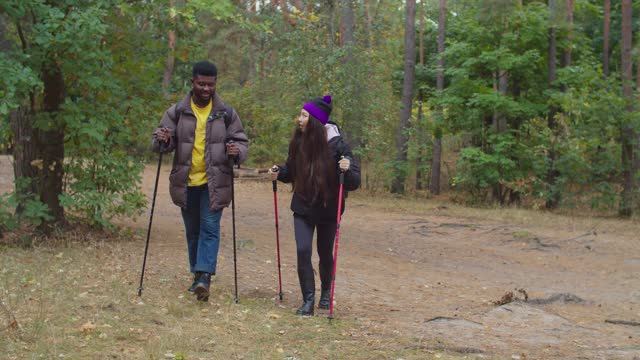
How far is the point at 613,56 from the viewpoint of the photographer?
88.8 ft

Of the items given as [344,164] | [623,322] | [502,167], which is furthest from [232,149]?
[502,167]

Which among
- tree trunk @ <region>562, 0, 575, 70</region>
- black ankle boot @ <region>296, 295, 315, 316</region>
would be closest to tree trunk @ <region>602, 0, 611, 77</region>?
tree trunk @ <region>562, 0, 575, 70</region>

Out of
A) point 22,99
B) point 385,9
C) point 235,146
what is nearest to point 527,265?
point 235,146

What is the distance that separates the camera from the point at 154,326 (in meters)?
6.32

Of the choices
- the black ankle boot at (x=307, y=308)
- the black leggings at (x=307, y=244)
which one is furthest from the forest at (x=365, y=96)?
the black ankle boot at (x=307, y=308)

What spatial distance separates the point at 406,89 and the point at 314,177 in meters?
18.5

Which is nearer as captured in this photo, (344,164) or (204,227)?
(344,164)

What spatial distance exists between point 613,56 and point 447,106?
7.83 m

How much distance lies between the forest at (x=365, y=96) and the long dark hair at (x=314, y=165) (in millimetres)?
3611

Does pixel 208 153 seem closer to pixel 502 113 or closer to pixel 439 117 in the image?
pixel 502 113

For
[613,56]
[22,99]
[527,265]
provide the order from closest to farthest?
1. [22,99]
2. [527,265]
3. [613,56]

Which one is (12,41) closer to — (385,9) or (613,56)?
(613,56)

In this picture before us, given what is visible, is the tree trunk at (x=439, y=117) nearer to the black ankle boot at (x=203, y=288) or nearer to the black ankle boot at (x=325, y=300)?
the black ankle boot at (x=325, y=300)

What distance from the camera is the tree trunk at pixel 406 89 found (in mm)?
24672
